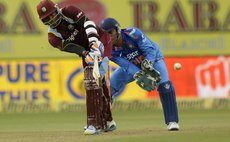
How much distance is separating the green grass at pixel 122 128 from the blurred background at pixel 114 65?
99 centimetres

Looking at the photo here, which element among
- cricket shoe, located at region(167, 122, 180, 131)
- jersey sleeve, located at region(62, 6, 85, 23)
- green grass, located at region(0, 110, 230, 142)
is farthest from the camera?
cricket shoe, located at region(167, 122, 180, 131)

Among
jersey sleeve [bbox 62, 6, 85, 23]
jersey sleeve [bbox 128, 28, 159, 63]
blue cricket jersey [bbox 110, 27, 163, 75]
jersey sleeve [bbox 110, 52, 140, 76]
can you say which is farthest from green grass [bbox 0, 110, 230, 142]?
jersey sleeve [bbox 62, 6, 85, 23]

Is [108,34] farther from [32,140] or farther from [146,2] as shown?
[146,2]

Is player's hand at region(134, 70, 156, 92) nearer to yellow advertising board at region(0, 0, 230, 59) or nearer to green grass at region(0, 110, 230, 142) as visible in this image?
green grass at region(0, 110, 230, 142)

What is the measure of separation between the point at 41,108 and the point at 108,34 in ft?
28.4

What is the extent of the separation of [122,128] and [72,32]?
2417 millimetres

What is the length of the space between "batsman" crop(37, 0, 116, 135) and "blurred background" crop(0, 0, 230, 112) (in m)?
8.68

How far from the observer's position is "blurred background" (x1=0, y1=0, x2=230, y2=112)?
67.9ft

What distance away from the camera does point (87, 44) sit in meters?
12.0

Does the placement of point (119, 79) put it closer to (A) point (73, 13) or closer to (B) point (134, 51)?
(B) point (134, 51)

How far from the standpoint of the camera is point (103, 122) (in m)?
12.1

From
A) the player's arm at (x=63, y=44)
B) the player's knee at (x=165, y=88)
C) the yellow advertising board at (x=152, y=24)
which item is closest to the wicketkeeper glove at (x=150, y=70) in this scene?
the player's knee at (x=165, y=88)

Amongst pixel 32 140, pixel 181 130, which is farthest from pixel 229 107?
pixel 32 140

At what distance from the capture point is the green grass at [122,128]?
11.1 meters
